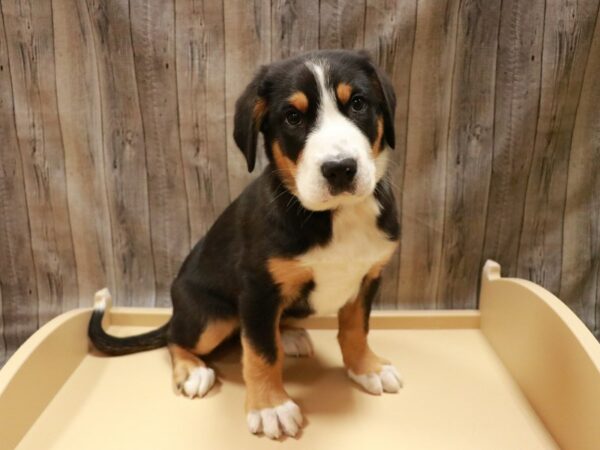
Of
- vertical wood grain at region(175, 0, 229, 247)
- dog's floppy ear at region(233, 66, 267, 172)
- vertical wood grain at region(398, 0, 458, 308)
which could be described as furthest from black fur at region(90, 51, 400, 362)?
vertical wood grain at region(398, 0, 458, 308)

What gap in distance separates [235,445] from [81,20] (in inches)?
61.2

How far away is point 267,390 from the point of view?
1666 millimetres

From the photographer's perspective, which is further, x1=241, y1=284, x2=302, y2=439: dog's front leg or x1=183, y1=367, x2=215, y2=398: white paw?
x1=183, y1=367, x2=215, y2=398: white paw

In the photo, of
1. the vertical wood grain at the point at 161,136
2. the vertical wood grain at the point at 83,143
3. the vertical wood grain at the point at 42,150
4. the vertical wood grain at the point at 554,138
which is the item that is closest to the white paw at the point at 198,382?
the vertical wood grain at the point at 161,136

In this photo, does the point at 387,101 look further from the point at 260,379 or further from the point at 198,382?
the point at 198,382

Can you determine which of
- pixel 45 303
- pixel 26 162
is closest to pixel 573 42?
pixel 26 162

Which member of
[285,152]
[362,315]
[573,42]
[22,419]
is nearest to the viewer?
[285,152]

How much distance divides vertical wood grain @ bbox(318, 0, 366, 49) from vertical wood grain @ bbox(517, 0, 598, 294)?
1.99 feet

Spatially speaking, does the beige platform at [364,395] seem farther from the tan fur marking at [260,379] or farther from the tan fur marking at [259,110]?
the tan fur marking at [259,110]

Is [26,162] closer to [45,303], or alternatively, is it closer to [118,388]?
[45,303]

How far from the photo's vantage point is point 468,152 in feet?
7.05

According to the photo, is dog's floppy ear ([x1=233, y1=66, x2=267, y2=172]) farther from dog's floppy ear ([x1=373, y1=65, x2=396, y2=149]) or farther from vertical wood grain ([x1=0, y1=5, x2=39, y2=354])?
vertical wood grain ([x1=0, y1=5, x2=39, y2=354])

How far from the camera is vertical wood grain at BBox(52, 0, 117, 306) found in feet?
6.65

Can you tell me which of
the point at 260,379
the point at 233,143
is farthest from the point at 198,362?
the point at 233,143
